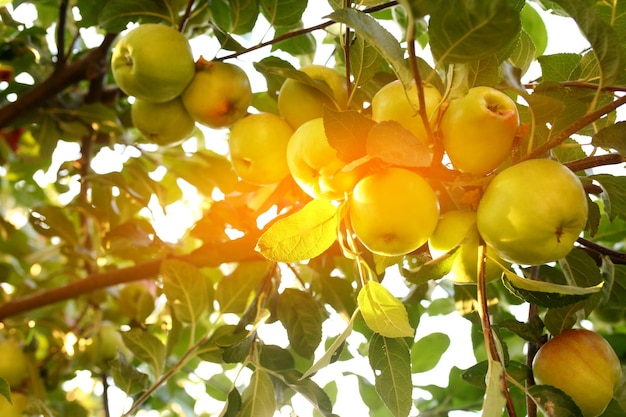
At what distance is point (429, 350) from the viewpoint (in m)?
1.39

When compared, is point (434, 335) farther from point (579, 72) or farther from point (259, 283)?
point (579, 72)

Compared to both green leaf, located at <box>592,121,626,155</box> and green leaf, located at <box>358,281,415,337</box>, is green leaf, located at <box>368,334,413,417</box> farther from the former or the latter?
green leaf, located at <box>592,121,626,155</box>

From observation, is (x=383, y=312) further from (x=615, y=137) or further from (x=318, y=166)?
(x=615, y=137)

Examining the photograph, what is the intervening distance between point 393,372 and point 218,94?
21.3 inches

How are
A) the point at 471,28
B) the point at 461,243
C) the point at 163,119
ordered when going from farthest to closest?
the point at 163,119 < the point at 461,243 < the point at 471,28

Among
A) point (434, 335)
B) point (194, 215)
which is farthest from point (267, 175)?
point (194, 215)

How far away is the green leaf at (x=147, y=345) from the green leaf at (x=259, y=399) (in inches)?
9.6

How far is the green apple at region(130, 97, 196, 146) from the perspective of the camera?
3.51 ft

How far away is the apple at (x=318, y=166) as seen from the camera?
748 mm

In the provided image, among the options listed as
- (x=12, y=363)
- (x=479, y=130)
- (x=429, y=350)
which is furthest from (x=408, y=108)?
(x=12, y=363)

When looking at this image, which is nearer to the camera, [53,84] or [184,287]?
[184,287]

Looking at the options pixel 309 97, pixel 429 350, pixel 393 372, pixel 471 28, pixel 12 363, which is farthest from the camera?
pixel 12 363

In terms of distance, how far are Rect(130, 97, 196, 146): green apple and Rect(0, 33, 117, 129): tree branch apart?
43cm

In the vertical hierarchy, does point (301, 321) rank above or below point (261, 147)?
below
